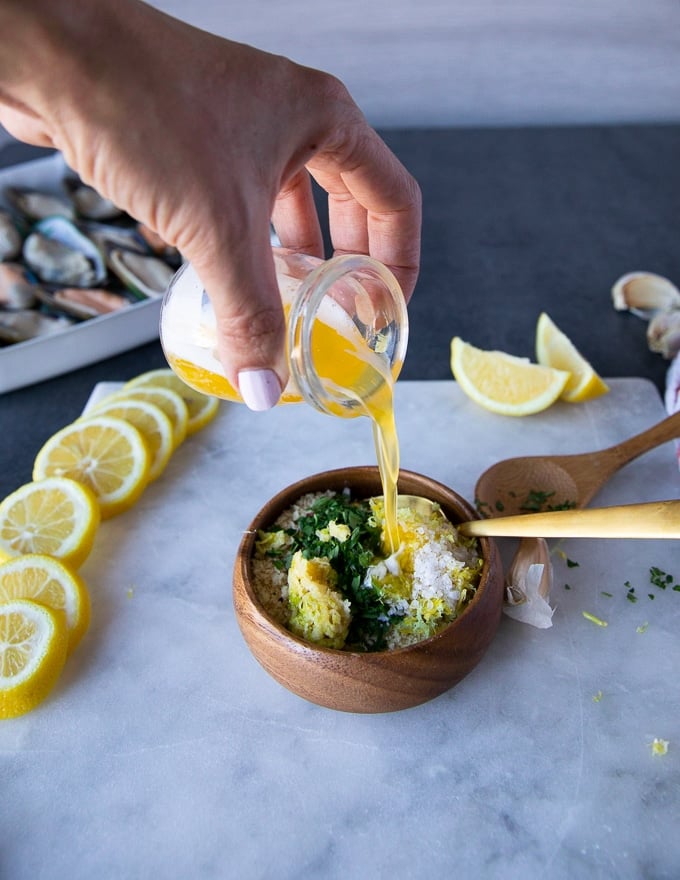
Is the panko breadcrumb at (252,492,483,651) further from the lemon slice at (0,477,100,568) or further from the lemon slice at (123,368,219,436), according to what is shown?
the lemon slice at (123,368,219,436)

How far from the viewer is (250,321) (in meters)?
0.75

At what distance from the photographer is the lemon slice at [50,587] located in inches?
42.1

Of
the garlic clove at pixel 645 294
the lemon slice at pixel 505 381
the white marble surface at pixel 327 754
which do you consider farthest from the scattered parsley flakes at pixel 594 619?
the garlic clove at pixel 645 294

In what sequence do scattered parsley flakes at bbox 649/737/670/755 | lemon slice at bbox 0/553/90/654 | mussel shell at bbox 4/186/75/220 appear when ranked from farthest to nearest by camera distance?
mussel shell at bbox 4/186/75/220, lemon slice at bbox 0/553/90/654, scattered parsley flakes at bbox 649/737/670/755

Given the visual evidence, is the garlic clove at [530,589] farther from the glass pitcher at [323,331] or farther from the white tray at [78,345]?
the white tray at [78,345]

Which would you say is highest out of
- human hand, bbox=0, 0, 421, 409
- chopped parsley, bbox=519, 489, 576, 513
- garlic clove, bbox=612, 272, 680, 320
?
human hand, bbox=0, 0, 421, 409

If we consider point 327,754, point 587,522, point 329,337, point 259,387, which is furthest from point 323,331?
point 327,754

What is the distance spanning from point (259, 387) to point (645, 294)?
3.78ft

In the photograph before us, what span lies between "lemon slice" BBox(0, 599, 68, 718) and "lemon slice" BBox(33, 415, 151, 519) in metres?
0.25

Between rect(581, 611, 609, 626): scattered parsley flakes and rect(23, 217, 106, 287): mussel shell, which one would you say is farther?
rect(23, 217, 106, 287): mussel shell

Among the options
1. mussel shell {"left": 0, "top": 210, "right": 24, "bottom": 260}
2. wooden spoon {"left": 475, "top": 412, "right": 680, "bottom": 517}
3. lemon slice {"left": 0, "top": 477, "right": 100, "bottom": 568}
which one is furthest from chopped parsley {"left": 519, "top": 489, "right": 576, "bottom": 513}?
mussel shell {"left": 0, "top": 210, "right": 24, "bottom": 260}

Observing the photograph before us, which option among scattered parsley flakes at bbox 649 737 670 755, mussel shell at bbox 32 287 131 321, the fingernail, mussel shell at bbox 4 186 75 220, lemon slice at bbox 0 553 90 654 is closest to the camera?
the fingernail

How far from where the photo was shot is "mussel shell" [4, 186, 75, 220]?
1.83m

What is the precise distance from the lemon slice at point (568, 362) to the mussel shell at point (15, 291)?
98 centimetres
